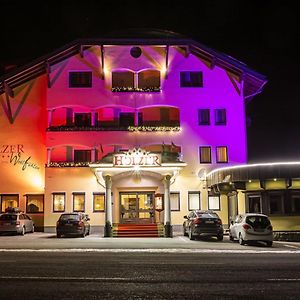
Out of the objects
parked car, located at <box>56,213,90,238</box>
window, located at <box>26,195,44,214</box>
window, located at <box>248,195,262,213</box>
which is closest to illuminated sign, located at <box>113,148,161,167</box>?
parked car, located at <box>56,213,90,238</box>

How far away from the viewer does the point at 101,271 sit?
40.5ft

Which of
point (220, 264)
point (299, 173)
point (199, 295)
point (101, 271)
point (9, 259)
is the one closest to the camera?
point (199, 295)

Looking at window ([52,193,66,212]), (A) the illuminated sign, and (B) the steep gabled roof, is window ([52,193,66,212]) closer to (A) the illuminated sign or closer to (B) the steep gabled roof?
(A) the illuminated sign

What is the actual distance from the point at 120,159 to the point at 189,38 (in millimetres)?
11053

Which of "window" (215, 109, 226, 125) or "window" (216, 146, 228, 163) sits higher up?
"window" (215, 109, 226, 125)

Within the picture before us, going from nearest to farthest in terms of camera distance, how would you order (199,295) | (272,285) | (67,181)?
(199,295) < (272,285) < (67,181)

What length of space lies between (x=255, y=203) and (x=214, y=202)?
4922 mm

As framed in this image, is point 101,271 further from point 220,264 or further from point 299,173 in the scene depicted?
point 299,173

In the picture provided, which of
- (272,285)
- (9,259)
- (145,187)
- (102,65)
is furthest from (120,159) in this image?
(272,285)

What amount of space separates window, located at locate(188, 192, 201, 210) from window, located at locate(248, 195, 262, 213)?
4986 mm

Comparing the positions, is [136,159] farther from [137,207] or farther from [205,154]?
[205,154]

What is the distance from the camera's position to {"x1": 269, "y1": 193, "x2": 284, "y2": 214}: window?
28.9 metres

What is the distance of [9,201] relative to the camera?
116 feet

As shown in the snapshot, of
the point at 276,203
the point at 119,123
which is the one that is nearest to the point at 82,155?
the point at 119,123
